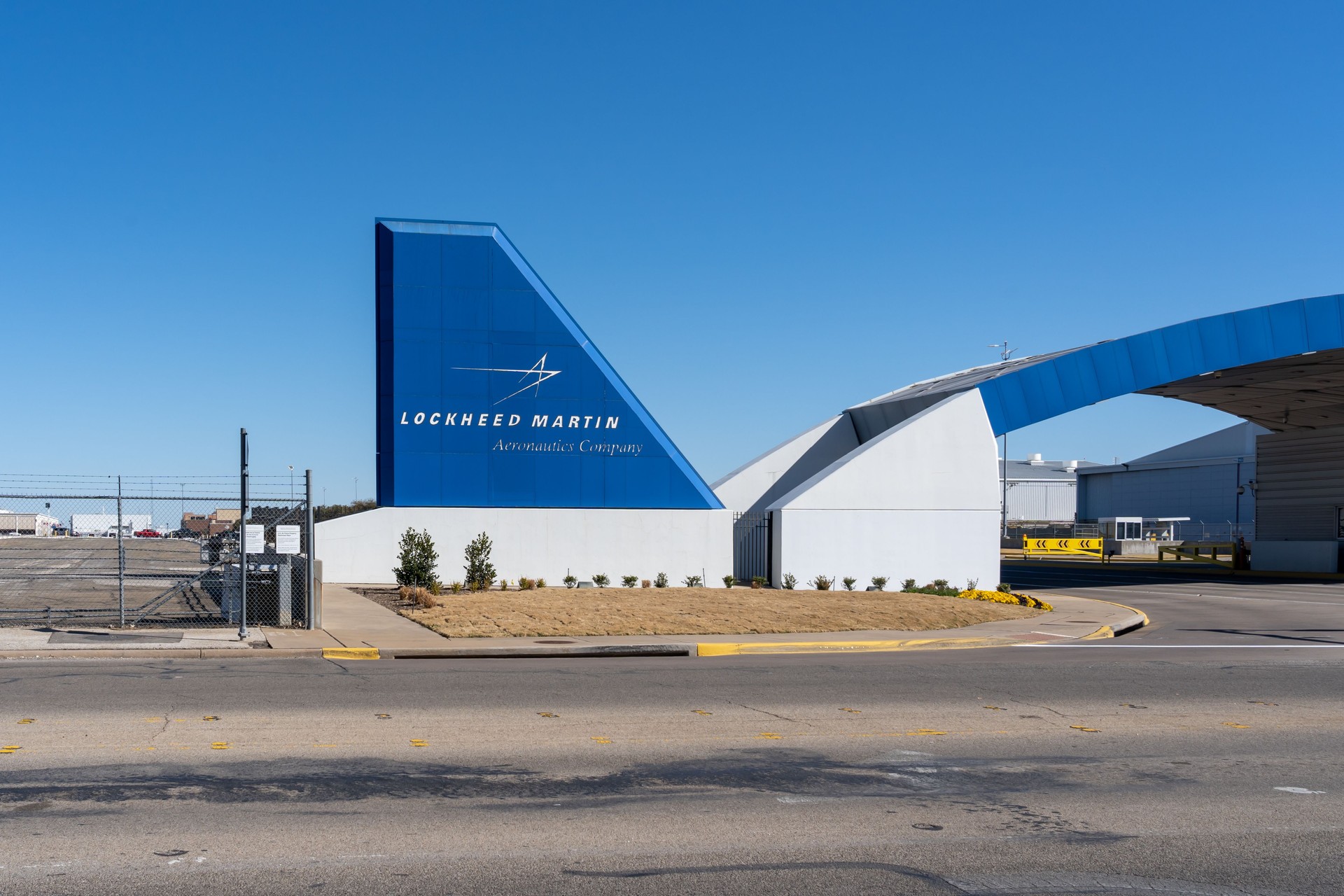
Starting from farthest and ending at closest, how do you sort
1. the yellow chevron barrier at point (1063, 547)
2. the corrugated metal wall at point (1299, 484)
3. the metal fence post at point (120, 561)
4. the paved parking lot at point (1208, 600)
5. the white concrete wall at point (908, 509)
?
the yellow chevron barrier at point (1063, 547) → the corrugated metal wall at point (1299, 484) → the white concrete wall at point (908, 509) → the paved parking lot at point (1208, 600) → the metal fence post at point (120, 561)

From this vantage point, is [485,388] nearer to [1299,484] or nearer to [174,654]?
[174,654]

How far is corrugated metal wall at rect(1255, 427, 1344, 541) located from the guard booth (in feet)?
33.3

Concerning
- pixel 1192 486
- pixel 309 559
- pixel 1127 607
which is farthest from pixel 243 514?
pixel 1192 486

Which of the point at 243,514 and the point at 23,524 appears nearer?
the point at 243,514

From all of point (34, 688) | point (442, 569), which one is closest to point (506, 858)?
point (34, 688)

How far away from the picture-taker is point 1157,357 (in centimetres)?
3397

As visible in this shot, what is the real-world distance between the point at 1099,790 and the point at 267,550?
16.5m

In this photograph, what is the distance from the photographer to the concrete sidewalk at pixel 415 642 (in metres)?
16.8

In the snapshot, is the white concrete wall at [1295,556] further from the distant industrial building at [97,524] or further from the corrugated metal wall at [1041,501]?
the corrugated metal wall at [1041,501]

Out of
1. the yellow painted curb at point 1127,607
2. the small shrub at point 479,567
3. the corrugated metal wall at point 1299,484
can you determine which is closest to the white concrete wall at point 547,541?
the small shrub at point 479,567

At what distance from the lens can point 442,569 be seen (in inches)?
1184

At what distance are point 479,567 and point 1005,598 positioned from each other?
13.4 metres

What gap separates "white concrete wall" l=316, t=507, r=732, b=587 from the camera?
29.9 metres

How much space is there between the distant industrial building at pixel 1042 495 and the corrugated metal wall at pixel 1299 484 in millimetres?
57611
